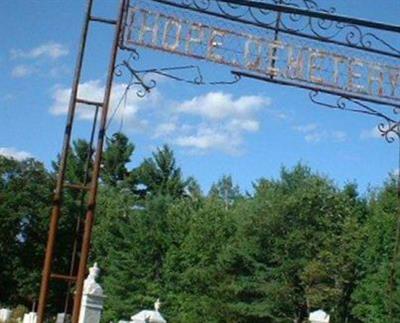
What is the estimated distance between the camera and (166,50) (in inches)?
264

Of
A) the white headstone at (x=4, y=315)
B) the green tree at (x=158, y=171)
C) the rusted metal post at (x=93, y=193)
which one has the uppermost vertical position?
the green tree at (x=158, y=171)

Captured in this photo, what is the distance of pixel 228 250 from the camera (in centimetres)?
3859

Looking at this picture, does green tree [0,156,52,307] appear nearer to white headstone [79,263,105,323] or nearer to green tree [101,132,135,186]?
green tree [101,132,135,186]

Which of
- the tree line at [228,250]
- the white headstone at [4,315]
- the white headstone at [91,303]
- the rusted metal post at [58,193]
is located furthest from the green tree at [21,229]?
the rusted metal post at [58,193]

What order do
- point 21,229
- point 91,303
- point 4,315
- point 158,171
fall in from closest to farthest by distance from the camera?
point 91,303 → point 4,315 → point 21,229 → point 158,171

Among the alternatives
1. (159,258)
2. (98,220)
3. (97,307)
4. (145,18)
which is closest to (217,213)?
(159,258)

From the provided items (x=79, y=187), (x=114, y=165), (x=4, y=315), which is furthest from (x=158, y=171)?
(x=79, y=187)

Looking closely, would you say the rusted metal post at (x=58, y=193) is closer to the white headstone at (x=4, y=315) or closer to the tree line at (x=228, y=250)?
Answer: the tree line at (x=228, y=250)

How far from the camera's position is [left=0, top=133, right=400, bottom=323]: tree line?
119ft

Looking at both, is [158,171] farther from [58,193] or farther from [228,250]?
[58,193]

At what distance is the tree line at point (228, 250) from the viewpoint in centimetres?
3631

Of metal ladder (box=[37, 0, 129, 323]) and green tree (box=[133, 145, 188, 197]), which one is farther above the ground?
green tree (box=[133, 145, 188, 197])

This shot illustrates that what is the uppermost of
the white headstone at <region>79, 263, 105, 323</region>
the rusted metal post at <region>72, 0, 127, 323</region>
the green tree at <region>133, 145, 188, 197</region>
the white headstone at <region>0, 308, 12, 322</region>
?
the green tree at <region>133, 145, 188, 197</region>

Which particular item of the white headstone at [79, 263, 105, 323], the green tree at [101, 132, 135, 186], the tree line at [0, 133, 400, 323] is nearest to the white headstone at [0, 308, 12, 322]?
the tree line at [0, 133, 400, 323]
